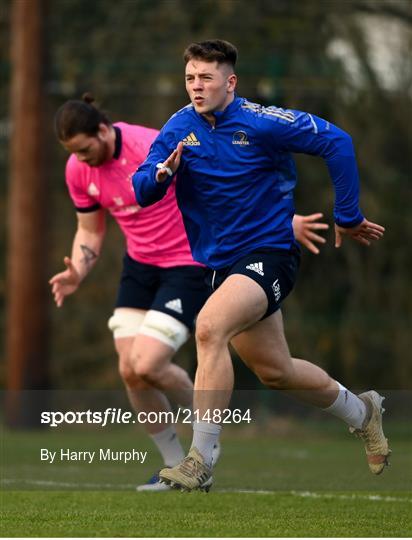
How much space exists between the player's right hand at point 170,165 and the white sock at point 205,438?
1.18 meters

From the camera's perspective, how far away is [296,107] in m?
15.0

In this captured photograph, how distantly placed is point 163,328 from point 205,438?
6.11 feet

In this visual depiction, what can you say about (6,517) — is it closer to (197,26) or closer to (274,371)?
(274,371)

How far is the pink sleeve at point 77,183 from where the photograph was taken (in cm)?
816

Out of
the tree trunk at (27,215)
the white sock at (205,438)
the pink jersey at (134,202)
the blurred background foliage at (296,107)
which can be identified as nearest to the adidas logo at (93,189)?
the pink jersey at (134,202)

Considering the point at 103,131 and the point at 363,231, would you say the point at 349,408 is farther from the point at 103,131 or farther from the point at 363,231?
the point at 103,131

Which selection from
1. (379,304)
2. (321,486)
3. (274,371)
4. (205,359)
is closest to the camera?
(205,359)

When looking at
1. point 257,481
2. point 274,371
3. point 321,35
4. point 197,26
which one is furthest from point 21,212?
point 274,371

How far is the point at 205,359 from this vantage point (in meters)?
6.13

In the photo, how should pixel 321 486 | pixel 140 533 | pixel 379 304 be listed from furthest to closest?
pixel 379 304 → pixel 321 486 → pixel 140 533

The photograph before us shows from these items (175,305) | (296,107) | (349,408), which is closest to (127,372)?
(175,305)

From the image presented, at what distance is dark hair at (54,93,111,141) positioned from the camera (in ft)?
25.4

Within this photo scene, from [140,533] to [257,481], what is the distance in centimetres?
305

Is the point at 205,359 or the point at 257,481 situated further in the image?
the point at 257,481
